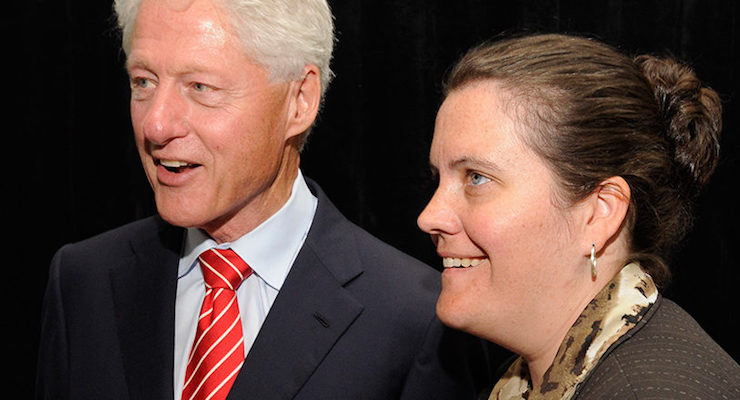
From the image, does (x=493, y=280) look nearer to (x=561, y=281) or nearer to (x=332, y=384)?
(x=561, y=281)

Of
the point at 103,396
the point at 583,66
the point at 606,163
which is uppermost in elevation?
the point at 583,66

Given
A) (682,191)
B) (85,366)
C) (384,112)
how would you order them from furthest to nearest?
1. (384,112)
2. (85,366)
3. (682,191)

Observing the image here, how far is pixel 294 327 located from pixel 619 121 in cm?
78

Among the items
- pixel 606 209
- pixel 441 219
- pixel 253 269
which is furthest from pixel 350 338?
pixel 606 209

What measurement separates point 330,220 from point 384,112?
108cm

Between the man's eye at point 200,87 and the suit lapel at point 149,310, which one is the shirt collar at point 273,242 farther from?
the man's eye at point 200,87

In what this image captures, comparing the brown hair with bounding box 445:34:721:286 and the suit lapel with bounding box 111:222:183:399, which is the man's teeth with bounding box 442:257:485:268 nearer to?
the brown hair with bounding box 445:34:721:286

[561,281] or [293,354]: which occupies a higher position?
[561,281]

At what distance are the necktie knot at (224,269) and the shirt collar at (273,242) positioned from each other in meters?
0.02

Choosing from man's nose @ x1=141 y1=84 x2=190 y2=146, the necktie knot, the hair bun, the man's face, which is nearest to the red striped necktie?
the necktie knot

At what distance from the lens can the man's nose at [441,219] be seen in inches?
62.4

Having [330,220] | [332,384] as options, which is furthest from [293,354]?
[330,220]

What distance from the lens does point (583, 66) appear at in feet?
5.01

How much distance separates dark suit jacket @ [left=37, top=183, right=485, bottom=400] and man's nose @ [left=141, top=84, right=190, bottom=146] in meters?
0.36
